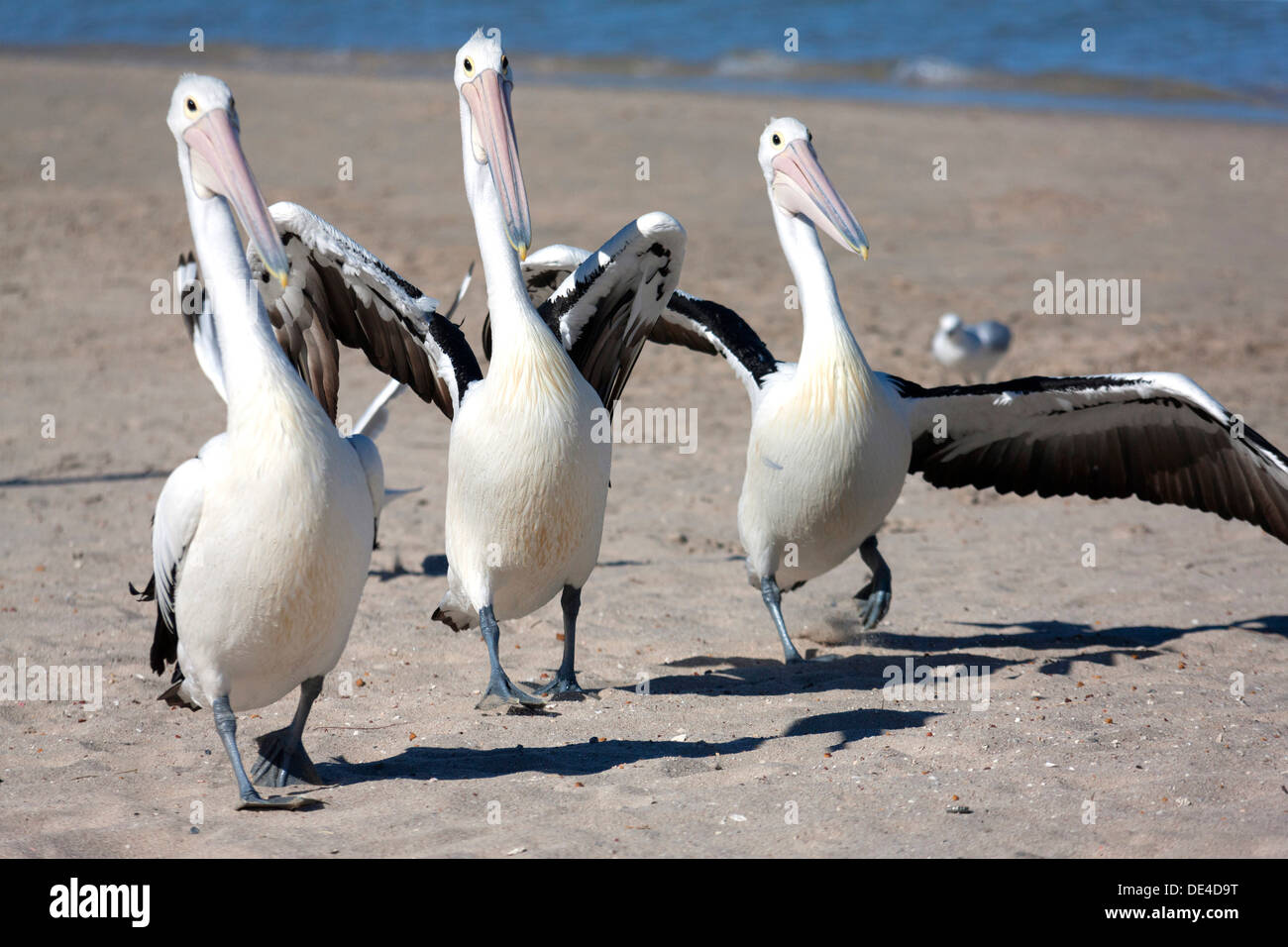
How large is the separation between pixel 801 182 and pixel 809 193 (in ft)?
0.26

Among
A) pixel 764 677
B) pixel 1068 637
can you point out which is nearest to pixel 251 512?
pixel 764 677

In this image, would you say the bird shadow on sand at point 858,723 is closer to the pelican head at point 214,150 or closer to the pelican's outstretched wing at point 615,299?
the pelican's outstretched wing at point 615,299

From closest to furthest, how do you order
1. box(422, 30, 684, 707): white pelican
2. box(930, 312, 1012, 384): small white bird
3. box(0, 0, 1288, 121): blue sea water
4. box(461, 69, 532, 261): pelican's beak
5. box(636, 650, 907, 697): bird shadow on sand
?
box(461, 69, 532, 261): pelican's beak → box(422, 30, 684, 707): white pelican → box(636, 650, 907, 697): bird shadow on sand → box(930, 312, 1012, 384): small white bird → box(0, 0, 1288, 121): blue sea water

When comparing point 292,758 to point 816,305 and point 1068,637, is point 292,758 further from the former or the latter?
point 1068,637

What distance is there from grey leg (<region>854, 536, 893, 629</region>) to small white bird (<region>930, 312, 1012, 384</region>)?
3.91 m

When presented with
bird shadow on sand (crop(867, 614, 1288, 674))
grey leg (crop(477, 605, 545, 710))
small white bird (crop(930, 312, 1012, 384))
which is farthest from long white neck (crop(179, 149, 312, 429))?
small white bird (crop(930, 312, 1012, 384))

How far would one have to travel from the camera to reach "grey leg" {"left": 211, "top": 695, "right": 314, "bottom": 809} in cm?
417

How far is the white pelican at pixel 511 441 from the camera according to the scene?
5.24 metres

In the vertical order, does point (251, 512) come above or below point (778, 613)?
above

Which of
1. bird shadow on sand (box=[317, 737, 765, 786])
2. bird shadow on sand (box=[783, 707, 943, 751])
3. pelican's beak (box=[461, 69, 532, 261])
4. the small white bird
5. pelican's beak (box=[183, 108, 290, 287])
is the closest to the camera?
pelican's beak (box=[183, 108, 290, 287])

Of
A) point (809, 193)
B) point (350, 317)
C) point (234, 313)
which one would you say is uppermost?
point (809, 193)

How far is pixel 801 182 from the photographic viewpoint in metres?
6.37

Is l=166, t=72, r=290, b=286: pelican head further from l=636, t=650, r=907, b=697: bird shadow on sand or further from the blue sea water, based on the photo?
the blue sea water
